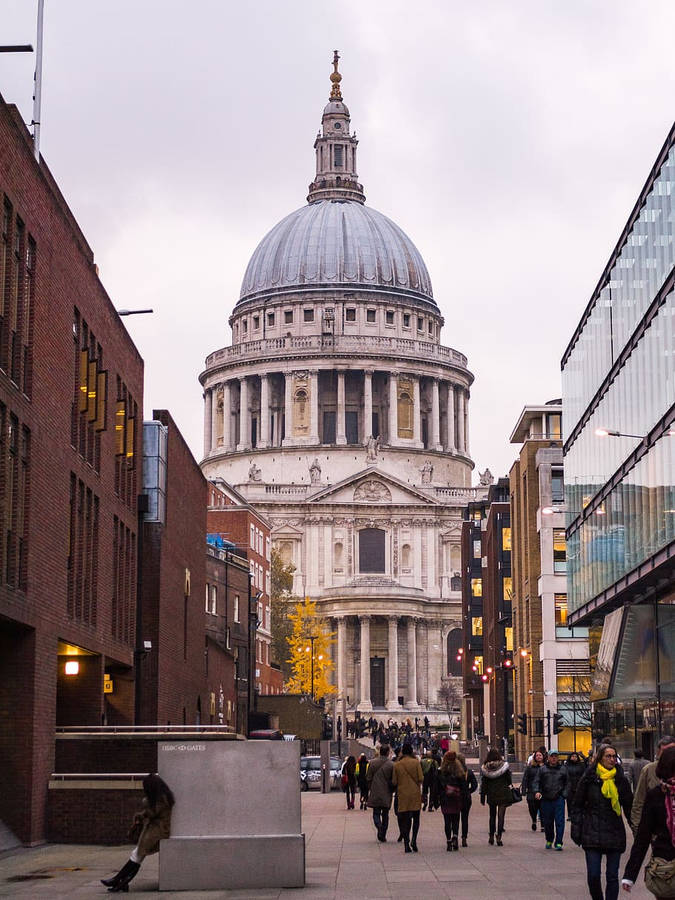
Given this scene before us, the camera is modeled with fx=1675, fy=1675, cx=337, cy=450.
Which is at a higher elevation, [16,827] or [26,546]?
[26,546]

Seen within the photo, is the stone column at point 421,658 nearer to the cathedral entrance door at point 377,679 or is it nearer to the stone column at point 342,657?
the cathedral entrance door at point 377,679

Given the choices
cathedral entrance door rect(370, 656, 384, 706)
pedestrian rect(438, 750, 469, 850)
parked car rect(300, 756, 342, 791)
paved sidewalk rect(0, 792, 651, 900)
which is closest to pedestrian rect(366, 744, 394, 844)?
paved sidewalk rect(0, 792, 651, 900)

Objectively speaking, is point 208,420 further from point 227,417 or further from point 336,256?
point 336,256

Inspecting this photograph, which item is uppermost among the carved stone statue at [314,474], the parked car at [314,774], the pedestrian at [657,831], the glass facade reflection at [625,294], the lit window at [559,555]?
the carved stone statue at [314,474]

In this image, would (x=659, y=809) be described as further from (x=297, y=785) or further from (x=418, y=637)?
(x=418, y=637)

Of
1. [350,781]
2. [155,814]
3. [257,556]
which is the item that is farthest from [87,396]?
[257,556]

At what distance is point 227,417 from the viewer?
180m

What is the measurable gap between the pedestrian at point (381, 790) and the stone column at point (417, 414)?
14207cm

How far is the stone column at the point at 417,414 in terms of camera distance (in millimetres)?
174750

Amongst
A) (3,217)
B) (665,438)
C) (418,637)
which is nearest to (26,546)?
(3,217)

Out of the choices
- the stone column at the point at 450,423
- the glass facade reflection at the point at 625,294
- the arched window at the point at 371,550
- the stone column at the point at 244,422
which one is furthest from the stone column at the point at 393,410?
the glass facade reflection at the point at 625,294

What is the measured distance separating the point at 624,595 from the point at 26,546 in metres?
23.7

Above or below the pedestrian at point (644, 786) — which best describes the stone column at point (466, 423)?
above

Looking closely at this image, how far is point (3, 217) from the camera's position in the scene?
95.7ft
